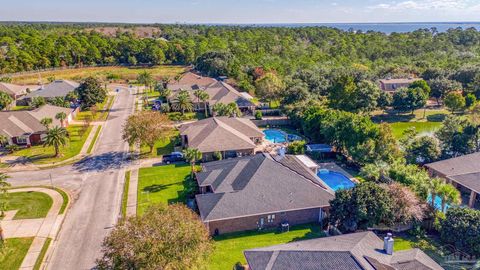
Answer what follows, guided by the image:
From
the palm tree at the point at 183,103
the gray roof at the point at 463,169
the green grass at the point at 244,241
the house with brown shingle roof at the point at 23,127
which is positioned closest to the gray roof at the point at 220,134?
the palm tree at the point at 183,103

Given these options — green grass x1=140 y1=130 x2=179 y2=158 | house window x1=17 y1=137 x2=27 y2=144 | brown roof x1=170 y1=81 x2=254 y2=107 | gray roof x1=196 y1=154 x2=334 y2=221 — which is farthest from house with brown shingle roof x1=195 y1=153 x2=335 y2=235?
brown roof x1=170 y1=81 x2=254 y2=107

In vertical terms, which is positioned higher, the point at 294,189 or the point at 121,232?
the point at 121,232

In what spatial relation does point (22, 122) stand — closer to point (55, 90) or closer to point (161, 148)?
point (161, 148)

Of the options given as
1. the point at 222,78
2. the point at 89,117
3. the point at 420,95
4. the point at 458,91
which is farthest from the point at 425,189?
the point at 222,78

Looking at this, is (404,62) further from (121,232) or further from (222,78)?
(121,232)

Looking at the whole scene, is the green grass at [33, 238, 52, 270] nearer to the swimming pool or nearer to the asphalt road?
the asphalt road

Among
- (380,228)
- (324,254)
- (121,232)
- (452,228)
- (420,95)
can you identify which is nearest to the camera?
(121,232)

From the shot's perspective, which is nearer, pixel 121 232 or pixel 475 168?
pixel 121 232
